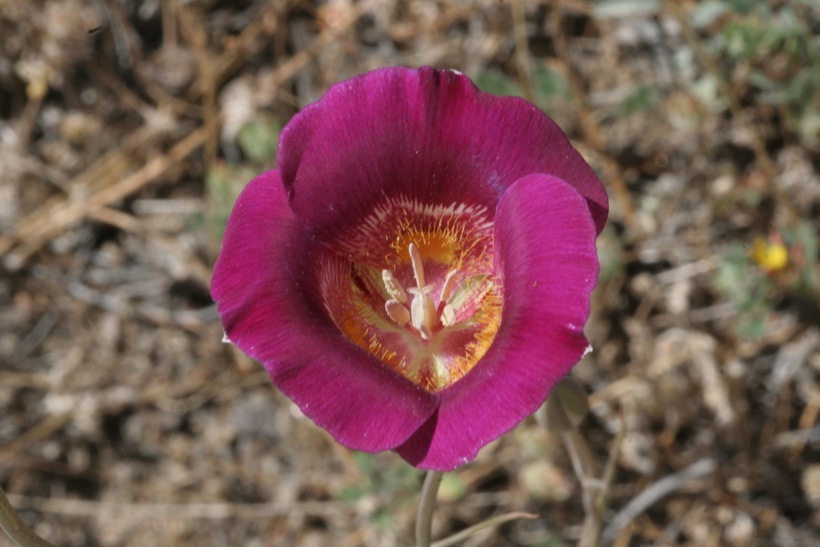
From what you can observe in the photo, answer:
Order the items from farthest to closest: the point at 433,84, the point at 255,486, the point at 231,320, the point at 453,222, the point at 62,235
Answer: the point at 62,235
the point at 255,486
the point at 453,222
the point at 433,84
the point at 231,320

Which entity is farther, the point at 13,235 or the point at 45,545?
the point at 13,235

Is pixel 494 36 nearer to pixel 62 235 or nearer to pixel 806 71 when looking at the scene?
pixel 806 71

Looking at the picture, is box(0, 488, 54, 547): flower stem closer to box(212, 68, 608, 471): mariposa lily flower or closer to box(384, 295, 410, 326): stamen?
box(212, 68, 608, 471): mariposa lily flower

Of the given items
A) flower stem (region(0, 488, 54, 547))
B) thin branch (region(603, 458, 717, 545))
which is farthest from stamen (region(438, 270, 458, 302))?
thin branch (region(603, 458, 717, 545))

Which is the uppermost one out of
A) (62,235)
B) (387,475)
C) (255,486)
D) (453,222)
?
(453,222)

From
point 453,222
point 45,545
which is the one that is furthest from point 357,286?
point 45,545

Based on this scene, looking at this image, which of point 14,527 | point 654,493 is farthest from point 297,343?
point 654,493

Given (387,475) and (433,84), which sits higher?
(433,84)

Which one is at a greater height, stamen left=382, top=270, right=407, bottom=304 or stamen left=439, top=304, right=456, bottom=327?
stamen left=382, top=270, right=407, bottom=304
